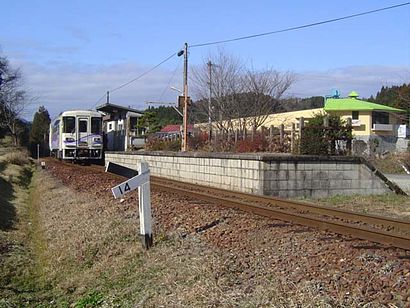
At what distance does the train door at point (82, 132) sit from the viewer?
33.4 metres

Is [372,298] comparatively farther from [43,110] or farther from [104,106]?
[43,110]

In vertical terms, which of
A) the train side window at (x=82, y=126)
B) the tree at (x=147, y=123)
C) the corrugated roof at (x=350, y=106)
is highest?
the corrugated roof at (x=350, y=106)

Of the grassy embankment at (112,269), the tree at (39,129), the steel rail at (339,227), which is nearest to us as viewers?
the grassy embankment at (112,269)

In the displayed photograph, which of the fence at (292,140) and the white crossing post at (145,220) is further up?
the fence at (292,140)

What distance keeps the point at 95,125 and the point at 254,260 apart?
29.5 metres

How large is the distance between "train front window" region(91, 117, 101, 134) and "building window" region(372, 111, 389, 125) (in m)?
32.3

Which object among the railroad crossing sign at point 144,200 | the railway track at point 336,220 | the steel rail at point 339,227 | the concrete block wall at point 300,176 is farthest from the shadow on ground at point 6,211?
the concrete block wall at point 300,176

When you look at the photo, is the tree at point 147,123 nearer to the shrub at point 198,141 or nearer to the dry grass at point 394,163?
the shrub at point 198,141

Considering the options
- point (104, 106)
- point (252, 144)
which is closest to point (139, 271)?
point (252, 144)

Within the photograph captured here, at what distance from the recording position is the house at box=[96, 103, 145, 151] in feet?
138

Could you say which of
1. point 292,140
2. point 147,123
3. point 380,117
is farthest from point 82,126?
point 380,117

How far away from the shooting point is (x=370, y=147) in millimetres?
30938

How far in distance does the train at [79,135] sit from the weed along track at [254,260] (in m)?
24.8

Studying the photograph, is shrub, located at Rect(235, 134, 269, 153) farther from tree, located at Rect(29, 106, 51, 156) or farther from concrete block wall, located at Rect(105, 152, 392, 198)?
tree, located at Rect(29, 106, 51, 156)
